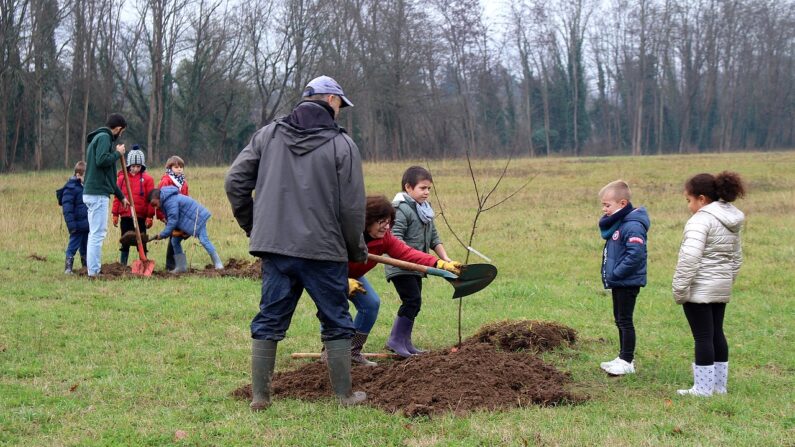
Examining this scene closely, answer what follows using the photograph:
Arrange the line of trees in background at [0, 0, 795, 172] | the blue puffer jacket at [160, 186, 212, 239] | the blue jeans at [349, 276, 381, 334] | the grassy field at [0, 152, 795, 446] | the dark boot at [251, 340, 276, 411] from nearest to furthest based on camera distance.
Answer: the grassy field at [0, 152, 795, 446] → the dark boot at [251, 340, 276, 411] → the blue jeans at [349, 276, 381, 334] → the blue puffer jacket at [160, 186, 212, 239] → the line of trees in background at [0, 0, 795, 172]

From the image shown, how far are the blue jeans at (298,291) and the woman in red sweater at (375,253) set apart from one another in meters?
0.67

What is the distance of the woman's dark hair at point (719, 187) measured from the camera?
5.97 meters

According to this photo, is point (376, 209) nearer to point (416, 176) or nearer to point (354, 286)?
point (354, 286)

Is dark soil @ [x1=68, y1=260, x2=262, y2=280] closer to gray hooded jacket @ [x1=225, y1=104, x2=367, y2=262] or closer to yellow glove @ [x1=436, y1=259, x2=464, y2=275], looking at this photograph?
yellow glove @ [x1=436, y1=259, x2=464, y2=275]

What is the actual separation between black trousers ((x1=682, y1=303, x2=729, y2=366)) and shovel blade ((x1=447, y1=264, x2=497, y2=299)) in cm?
148

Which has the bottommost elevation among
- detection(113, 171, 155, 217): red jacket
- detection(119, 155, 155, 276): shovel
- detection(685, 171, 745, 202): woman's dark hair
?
detection(119, 155, 155, 276): shovel

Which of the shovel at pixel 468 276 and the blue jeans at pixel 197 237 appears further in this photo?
the blue jeans at pixel 197 237

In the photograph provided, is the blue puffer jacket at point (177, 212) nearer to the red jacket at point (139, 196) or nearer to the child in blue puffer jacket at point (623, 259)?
the red jacket at point (139, 196)

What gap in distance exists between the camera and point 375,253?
6.55m

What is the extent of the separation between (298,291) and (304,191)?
2.39 feet

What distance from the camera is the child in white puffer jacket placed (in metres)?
5.94

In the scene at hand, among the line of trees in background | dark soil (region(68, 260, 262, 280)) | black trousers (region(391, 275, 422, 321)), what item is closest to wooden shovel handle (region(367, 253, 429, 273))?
black trousers (region(391, 275, 422, 321))

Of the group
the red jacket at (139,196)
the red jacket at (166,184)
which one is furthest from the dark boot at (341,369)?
the red jacket at (139,196)

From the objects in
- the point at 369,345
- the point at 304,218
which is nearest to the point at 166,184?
the point at 369,345
